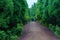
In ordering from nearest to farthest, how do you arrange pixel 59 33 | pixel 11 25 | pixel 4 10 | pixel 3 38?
pixel 3 38 → pixel 4 10 → pixel 11 25 → pixel 59 33

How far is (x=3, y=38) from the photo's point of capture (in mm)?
10188

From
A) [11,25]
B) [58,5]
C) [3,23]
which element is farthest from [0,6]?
[58,5]

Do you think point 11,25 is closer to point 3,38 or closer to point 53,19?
point 3,38

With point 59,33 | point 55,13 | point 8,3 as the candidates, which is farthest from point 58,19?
point 8,3

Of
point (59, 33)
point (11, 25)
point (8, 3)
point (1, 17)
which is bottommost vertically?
point (59, 33)

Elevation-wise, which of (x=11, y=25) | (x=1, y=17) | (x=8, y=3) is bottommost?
(x=11, y=25)

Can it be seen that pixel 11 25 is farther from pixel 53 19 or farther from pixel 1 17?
pixel 53 19

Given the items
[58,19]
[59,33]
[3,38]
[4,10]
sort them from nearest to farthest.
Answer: [3,38]
[4,10]
[59,33]
[58,19]

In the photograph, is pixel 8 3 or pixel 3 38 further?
pixel 8 3

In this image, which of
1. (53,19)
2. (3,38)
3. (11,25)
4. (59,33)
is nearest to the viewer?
(3,38)

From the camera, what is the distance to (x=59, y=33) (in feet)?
57.0

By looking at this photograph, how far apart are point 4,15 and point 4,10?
311mm

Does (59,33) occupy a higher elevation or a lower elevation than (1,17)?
lower

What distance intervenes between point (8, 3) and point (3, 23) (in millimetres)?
1485
